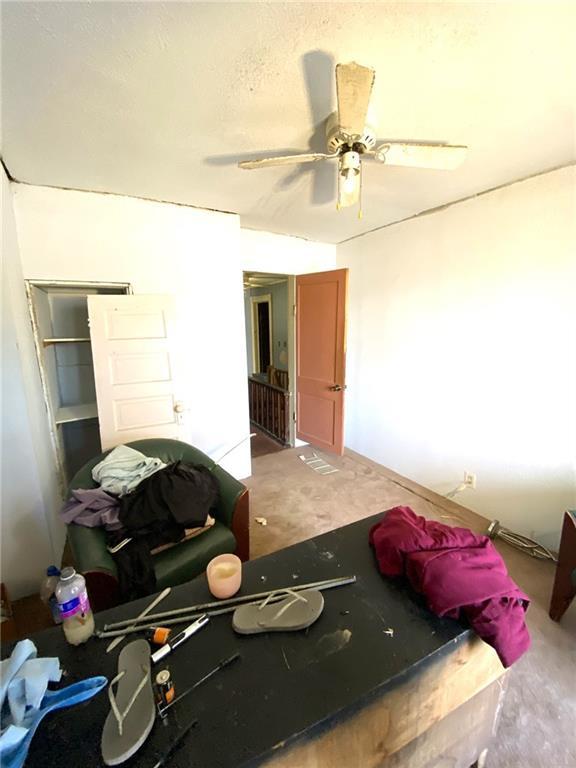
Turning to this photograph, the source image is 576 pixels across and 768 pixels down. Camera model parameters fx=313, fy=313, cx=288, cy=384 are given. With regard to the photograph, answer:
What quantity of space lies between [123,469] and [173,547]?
0.56m

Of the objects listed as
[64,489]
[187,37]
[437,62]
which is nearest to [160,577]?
[64,489]

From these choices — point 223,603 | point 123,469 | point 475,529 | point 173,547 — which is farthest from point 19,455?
point 475,529

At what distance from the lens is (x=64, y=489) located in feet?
8.00

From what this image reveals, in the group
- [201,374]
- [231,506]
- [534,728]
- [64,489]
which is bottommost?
[534,728]

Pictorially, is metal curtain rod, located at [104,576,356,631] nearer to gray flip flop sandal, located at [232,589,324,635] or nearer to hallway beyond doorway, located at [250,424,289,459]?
gray flip flop sandal, located at [232,589,324,635]

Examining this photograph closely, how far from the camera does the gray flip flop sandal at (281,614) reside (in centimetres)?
91

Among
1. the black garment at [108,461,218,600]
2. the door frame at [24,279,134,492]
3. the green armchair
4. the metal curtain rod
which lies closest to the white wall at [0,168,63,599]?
the door frame at [24,279,134,492]

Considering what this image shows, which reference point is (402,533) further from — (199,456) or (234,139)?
(234,139)

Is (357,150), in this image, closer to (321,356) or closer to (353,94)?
→ (353,94)

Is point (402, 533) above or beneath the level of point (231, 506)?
above

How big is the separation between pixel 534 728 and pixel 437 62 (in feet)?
8.48

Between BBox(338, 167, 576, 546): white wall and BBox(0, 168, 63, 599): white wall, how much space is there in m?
2.90

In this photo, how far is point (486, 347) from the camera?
238 cm

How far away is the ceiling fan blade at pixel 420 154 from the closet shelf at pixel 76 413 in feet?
8.59
